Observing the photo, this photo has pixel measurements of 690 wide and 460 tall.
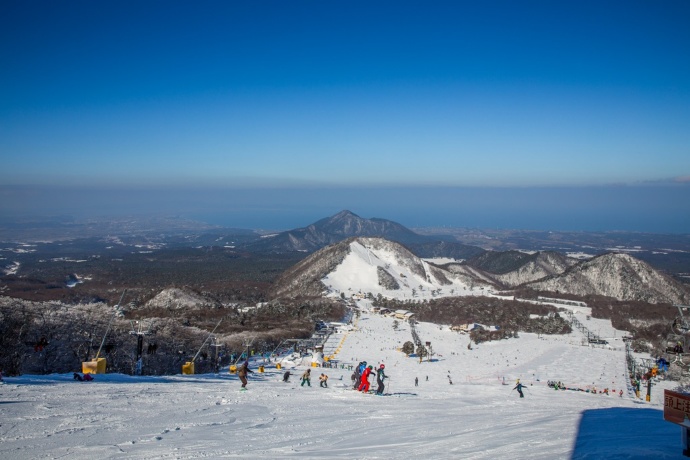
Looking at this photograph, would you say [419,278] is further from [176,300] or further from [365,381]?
[365,381]

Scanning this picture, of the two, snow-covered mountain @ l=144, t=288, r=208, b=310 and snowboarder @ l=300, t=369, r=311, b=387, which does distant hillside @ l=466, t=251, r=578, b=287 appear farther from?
snowboarder @ l=300, t=369, r=311, b=387

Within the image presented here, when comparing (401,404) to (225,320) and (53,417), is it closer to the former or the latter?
(53,417)

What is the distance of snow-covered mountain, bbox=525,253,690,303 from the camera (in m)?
85.1

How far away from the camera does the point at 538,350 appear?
47.2 metres

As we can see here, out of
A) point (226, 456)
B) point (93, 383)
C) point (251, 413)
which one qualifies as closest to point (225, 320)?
point (93, 383)

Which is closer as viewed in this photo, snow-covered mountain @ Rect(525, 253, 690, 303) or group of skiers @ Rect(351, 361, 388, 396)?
group of skiers @ Rect(351, 361, 388, 396)

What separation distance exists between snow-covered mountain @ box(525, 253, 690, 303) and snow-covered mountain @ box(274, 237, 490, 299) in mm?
14975

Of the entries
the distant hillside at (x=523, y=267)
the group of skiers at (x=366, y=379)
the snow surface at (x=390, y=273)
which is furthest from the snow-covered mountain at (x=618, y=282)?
the group of skiers at (x=366, y=379)

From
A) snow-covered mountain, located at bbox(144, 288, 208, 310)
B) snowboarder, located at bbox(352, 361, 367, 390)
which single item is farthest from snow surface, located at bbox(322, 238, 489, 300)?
snowboarder, located at bbox(352, 361, 367, 390)

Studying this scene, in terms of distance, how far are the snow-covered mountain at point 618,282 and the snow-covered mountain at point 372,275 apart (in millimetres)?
14975

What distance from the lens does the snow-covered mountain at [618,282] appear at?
8506 centimetres

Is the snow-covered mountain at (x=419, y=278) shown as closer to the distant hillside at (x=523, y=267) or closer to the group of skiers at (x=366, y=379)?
the distant hillside at (x=523, y=267)

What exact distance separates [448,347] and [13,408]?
4356 cm

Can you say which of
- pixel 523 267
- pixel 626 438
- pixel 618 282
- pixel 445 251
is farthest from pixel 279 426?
pixel 445 251
